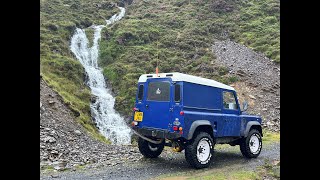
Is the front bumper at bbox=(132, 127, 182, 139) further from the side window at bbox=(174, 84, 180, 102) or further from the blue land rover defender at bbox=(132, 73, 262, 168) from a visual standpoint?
the side window at bbox=(174, 84, 180, 102)

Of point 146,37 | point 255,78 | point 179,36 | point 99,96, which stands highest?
point 179,36

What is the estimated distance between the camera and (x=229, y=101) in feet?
36.2

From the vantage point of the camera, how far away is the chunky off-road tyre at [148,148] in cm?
1084

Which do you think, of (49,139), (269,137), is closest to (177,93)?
(49,139)

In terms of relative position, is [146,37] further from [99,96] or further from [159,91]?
[159,91]

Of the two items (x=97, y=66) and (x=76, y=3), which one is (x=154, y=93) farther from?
(x=76, y=3)

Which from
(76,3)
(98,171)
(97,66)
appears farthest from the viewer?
(76,3)

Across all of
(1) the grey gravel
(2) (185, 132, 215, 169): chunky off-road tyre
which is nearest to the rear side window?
(2) (185, 132, 215, 169): chunky off-road tyre

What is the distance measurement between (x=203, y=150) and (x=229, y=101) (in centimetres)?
231
